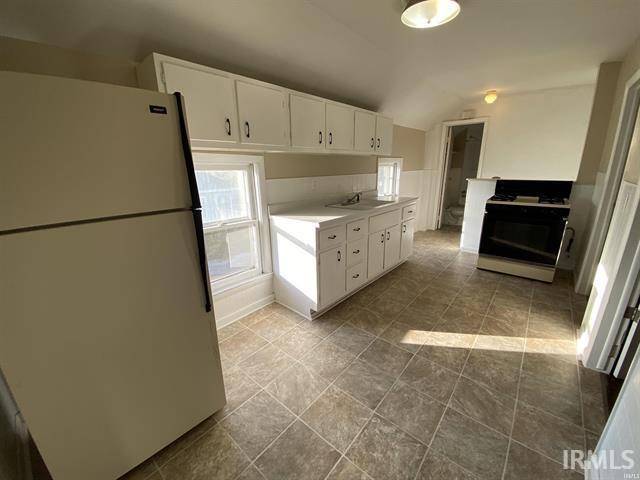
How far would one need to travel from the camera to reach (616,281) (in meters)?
1.71

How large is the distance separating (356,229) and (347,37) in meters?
1.68

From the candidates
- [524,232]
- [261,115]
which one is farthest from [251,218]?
[524,232]

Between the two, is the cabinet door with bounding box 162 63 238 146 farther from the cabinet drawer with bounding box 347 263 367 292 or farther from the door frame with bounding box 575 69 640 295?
the door frame with bounding box 575 69 640 295

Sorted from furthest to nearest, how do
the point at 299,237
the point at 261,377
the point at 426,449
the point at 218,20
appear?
the point at 299,237
the point at 261,377
the point at 218,20
the point at 426,449

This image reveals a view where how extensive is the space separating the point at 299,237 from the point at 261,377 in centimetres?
116

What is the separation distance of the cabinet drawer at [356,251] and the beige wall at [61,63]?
7.00 ft

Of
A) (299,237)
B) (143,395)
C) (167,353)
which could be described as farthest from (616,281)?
(143,395)

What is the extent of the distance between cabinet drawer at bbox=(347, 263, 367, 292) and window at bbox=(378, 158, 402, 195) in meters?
2.19

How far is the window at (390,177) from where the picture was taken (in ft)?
14.9

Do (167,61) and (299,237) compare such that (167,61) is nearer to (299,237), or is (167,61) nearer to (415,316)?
(299,237)

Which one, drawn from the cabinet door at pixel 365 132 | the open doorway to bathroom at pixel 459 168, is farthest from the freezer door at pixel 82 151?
the open doorway to bathroom at pixel 459 168

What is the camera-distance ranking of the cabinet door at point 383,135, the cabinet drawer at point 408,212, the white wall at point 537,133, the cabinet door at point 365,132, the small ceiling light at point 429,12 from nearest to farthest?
1. the small ceiling light at point 429,12
2. the cabinet door at point 365,132
3. the cabinet door at point 383,135
4. the cabinet drawer at point 408,212
5. the white wall at point 537,133

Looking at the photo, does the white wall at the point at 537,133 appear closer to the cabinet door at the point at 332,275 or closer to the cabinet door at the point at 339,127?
the cabinet door at the point at 339,127

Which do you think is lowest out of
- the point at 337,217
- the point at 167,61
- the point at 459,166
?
the point at 337,217
